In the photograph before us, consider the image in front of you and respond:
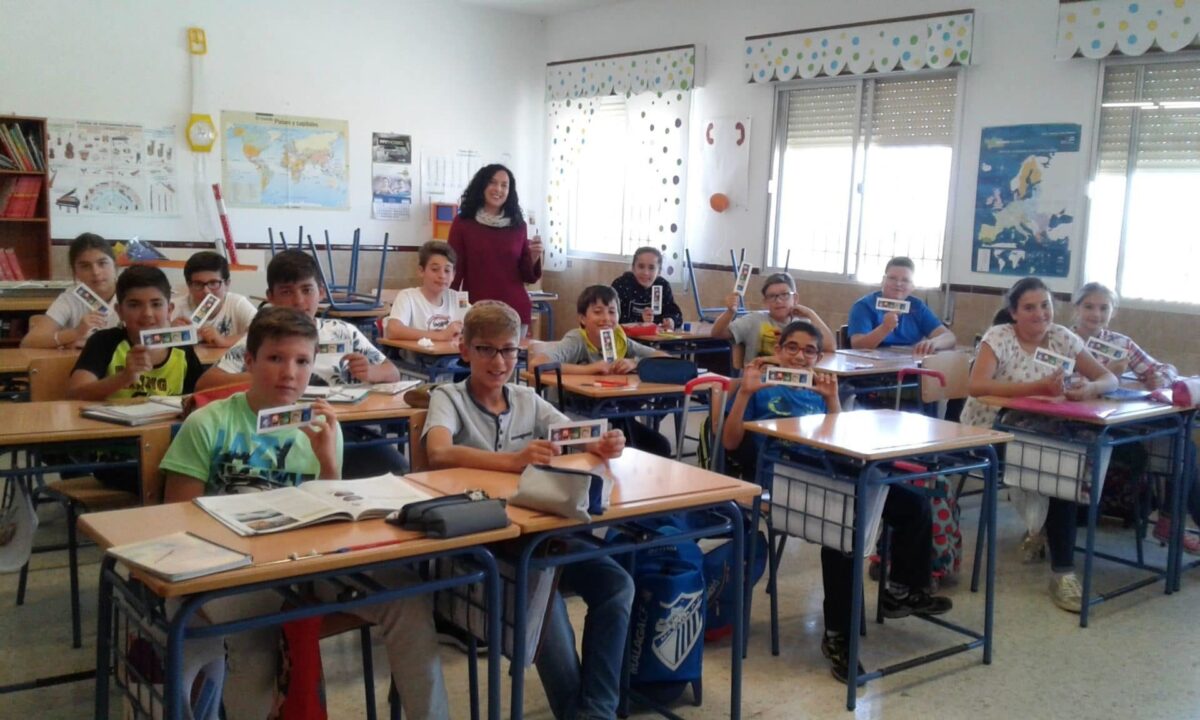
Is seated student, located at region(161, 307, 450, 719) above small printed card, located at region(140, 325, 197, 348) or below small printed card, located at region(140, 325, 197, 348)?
below

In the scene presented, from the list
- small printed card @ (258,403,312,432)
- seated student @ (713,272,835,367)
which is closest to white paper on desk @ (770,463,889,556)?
small printed card @ (258,403,312,432)

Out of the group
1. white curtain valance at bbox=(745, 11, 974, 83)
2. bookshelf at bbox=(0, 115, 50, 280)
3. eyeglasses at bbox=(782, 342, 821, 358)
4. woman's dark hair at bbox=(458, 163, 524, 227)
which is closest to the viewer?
eyeglasses at bbox=(782, 342, 821, 358)

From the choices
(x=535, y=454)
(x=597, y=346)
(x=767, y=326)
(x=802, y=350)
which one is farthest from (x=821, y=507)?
(x=767, y=326)

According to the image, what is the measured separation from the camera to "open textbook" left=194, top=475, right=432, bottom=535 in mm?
1911

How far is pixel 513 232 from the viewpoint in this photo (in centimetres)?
545

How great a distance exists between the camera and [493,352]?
8.54 ft

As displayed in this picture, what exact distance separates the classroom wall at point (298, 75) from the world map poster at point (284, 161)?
2.9 inches

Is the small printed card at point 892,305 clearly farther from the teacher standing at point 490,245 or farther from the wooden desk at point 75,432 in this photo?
the wooden desk at point 75,432

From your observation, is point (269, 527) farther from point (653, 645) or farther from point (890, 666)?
point (890, 666)

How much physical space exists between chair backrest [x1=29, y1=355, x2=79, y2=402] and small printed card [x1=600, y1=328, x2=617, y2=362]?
1.92 meters

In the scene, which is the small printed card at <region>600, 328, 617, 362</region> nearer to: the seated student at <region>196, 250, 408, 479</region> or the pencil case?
the seated student at <region>196, 250, 408, 479</region>

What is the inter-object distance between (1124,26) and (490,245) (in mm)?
3464

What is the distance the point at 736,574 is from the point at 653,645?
0.39 m

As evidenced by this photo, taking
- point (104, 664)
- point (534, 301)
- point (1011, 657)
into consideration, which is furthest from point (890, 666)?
point (534, 301)
